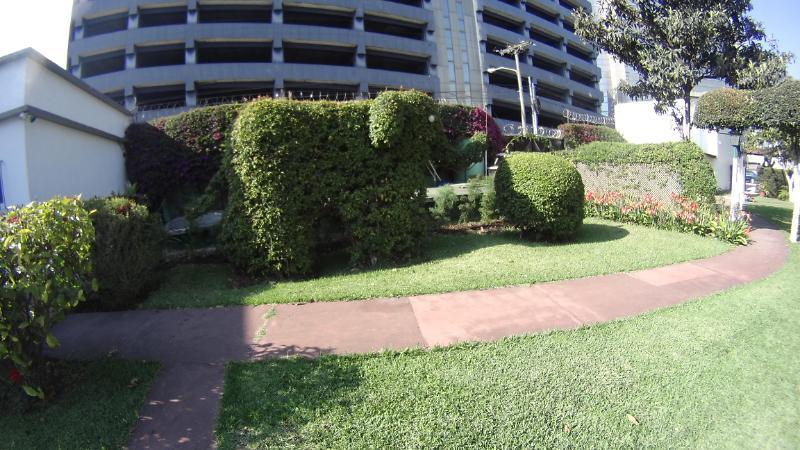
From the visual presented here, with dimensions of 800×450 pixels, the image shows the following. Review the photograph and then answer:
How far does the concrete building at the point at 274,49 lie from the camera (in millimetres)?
27125

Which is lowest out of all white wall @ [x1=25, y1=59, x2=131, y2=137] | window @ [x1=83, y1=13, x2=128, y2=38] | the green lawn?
the green lawn

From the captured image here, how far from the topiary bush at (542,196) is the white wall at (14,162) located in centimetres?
770

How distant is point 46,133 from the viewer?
590 cm

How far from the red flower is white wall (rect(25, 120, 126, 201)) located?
3.75 metres

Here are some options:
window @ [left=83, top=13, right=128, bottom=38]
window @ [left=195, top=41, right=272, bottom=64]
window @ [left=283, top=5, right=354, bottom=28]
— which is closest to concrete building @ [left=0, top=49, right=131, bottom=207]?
window @ [left=195, top=41, right=272, bottom=64]

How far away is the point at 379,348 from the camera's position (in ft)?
12.3

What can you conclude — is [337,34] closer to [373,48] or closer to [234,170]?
[373,48]

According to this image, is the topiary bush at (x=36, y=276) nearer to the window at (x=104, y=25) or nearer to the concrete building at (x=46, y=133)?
the concrete building at (x=46, y=133)

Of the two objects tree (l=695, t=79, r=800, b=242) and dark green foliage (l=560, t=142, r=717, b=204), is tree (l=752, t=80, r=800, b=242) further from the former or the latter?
dark green foliage (l=560, t=142, r=717, b=204)

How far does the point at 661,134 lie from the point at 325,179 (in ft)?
80.8

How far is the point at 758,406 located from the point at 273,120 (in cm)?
604

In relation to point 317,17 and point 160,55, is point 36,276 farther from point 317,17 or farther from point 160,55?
point 317,17

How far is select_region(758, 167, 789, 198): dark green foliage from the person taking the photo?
22.5 meters

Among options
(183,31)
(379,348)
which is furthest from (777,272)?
(183,31)
